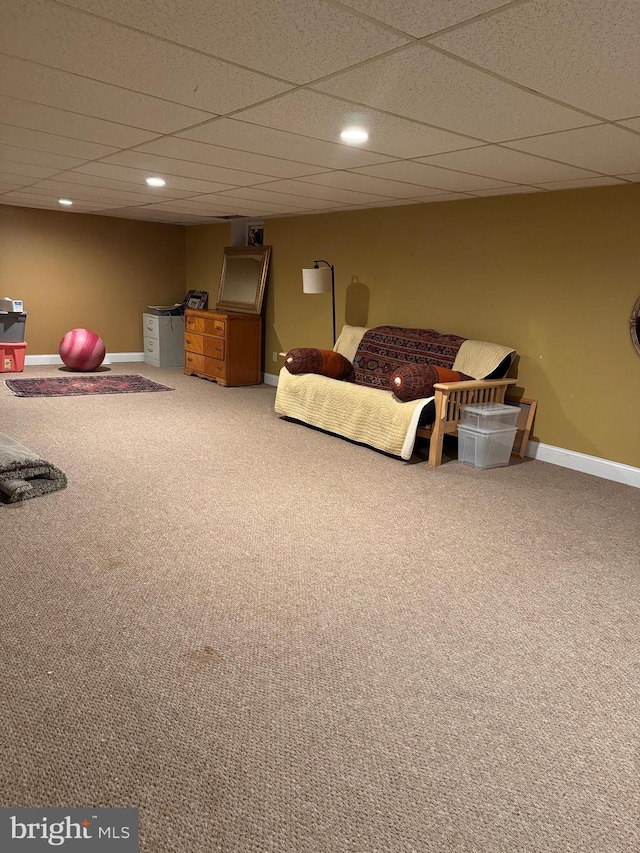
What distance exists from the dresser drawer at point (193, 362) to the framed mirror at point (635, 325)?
5.02 meters

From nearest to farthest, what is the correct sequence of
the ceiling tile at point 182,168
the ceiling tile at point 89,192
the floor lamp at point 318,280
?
the ceiling tile at point 182,168 < the ceiling tile at point 89,192 < the floor lamp at point 318,280

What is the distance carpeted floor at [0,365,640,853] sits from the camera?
5.27 ft

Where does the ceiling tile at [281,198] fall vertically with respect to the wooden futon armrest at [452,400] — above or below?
Result: above

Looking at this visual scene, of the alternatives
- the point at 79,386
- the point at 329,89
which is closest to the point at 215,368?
the point at 79,386

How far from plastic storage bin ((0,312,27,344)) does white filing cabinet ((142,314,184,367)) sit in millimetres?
1710

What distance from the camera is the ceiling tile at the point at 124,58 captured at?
6.19 feet

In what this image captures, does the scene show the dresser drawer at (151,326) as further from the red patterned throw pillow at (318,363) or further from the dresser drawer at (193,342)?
the red patterned throw pillow at (318,363)

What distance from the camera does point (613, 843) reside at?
154 centimetres

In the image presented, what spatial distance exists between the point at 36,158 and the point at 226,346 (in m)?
3.32

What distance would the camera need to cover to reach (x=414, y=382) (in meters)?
4.61

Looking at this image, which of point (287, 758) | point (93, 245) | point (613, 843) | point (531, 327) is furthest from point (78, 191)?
point (613, 843)

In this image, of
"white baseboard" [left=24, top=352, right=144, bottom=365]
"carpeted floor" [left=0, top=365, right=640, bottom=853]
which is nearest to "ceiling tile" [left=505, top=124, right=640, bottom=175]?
"carpeted floor" [left=0, top=365, right=640, bottom=853]

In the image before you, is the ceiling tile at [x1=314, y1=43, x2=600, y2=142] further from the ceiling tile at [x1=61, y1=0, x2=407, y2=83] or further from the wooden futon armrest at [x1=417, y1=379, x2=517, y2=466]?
the wooden futon armrest at [x1=417, y1=379, x2=517, y2=466]

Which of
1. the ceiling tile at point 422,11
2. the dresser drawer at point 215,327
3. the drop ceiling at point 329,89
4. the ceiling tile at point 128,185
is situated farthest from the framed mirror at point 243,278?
the ceiling tile at point 422,11
